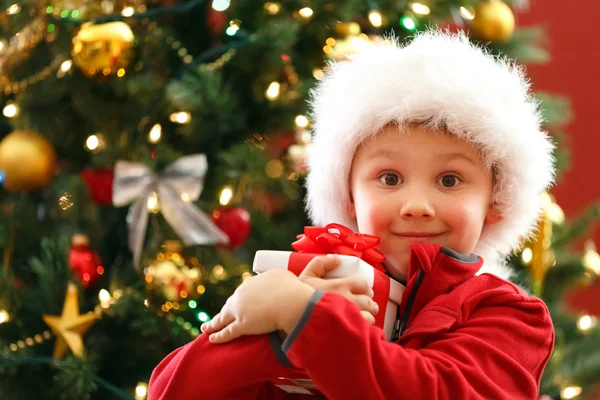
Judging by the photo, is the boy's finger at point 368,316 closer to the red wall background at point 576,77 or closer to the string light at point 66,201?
the string light at point 66,201

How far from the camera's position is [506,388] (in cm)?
81

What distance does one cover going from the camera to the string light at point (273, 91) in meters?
1.63

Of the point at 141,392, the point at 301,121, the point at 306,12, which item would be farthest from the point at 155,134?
the point at 141,392

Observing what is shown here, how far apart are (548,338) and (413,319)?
15cm

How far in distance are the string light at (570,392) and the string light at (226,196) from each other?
886mm

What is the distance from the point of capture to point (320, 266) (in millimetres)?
821

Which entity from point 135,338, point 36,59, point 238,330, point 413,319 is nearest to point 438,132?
point 413,319

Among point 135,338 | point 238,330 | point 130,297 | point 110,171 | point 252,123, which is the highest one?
point 238,330

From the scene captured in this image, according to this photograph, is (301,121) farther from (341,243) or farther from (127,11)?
(341,243)

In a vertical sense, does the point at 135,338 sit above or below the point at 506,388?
below

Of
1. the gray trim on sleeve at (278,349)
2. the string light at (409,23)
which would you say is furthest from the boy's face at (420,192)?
the string light at (409,23)

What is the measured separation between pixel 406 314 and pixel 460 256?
90mm

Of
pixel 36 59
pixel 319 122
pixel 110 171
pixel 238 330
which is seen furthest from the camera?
pixel 36 59

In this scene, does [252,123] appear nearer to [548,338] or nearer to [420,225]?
[420,225]
